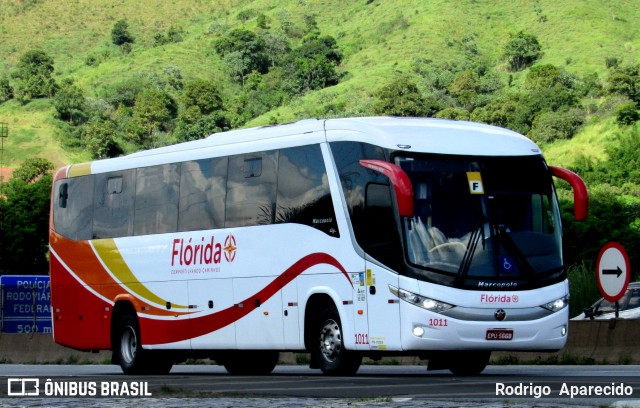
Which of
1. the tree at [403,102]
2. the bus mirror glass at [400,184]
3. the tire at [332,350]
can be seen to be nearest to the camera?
the bus mirror glass at [400,184]

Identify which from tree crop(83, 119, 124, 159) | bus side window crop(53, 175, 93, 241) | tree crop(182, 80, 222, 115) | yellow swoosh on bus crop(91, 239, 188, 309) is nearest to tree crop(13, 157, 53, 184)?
tree crop(83, 119, 124, 159)

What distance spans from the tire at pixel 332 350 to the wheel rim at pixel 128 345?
188 inches

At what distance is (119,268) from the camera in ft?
77.4

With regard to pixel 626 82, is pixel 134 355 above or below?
below

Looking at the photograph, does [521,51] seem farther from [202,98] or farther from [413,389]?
[413,389]

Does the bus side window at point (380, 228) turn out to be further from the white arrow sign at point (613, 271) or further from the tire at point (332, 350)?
the white arrow sign at point (613, 271)

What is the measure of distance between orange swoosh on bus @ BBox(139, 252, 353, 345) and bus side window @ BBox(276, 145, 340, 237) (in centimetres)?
48

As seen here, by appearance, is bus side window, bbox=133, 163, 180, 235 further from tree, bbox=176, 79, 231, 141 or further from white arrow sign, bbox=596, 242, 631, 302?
tree, bbox=176, 79, 231, 141

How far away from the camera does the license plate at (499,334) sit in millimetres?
17531

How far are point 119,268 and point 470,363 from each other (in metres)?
6.71

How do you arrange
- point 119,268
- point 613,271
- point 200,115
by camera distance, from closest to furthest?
point 613,271 → point 119,268 → point 200,115

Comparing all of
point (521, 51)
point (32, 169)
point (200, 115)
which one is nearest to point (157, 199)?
point (32, 169)

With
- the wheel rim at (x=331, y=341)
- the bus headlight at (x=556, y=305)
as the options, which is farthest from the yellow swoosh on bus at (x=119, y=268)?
the bus headlight at (x=556, y=305)

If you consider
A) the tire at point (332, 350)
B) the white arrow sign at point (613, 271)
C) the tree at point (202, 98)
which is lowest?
the tire at point (332, 350)
